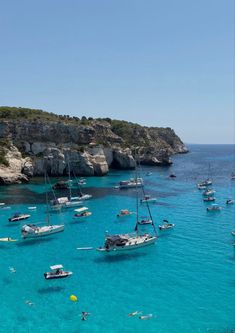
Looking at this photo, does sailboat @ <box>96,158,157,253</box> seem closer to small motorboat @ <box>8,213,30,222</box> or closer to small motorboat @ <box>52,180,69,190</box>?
small motorboat @ <box>8,213,30,222</box>

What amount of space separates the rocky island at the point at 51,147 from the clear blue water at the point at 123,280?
43.4m

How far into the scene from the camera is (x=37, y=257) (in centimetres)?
5103

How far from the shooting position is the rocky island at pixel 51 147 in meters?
117

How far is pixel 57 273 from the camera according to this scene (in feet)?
144

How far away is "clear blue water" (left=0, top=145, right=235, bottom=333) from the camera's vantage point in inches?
1361

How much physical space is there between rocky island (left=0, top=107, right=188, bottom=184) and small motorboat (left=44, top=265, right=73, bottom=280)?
219 ft

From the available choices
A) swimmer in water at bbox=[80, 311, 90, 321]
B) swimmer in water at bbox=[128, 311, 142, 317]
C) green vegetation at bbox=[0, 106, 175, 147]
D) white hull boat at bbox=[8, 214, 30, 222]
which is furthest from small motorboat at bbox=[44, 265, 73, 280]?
green vegetation at bbox=[0, 106, 175, 147]

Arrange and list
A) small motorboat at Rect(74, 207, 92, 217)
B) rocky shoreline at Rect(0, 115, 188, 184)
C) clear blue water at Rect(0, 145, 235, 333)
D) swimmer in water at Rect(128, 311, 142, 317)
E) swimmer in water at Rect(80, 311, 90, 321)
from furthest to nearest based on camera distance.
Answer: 1. rocky shoreline at Rect(0, 115, 188, 184)
2. small motorboat at Rect(74, 207, 92, 217)
3. swimmer in water at Rect(128, 311, 142, 317)
4. swimmer in water at Rect(80, 311, 90, 321)
5. clear blue water at Rect(0, 145, 235, 333)

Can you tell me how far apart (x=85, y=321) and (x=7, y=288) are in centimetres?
1152

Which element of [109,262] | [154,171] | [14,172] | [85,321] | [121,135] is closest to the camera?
[85,321]

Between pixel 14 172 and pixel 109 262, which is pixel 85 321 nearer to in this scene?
pixel 109 262

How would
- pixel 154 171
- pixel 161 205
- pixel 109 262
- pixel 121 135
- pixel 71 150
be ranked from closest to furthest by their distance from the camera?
pixel 109 262 → pixel 161 205 → pixel 71 150 → pixel 154 171 → pixel 121 135

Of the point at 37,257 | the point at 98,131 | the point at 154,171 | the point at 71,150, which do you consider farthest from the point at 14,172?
the point at 37,257

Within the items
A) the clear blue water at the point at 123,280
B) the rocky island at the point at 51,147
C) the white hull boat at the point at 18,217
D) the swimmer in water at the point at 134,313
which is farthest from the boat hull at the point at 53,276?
the rocky island at the point at 51,147
